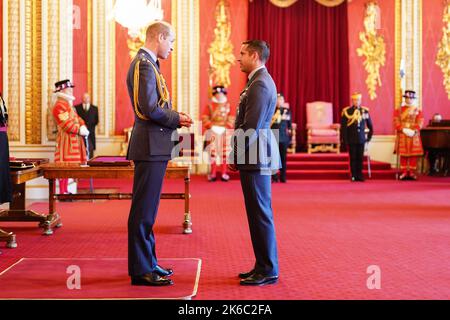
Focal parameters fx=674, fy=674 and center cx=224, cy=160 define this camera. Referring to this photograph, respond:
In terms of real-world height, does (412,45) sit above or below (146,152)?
above

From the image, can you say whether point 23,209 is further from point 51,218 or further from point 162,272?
point 162,272

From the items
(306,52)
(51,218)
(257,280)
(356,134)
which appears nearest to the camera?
(257,280)

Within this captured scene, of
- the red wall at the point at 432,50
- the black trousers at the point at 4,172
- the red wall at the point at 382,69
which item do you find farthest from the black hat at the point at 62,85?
the red wall at the point at 432,50

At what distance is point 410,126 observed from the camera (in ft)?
40.9

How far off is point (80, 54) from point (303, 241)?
896 cm

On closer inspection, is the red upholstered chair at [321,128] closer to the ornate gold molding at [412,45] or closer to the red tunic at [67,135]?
the ornate gold molding at [412,45]

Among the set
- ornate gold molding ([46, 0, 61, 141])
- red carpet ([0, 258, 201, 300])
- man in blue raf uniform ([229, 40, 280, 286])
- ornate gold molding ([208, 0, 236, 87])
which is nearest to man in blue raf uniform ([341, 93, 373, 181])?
ornate gold molding ([208, 0, 236, 87])

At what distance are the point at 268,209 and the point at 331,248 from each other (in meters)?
1.49

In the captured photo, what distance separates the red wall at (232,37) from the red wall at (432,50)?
12.7 feet

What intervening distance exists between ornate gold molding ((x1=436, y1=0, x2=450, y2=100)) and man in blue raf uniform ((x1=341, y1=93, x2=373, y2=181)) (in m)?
2.89

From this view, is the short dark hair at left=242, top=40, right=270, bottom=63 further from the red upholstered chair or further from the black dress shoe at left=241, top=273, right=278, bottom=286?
the red upholstered chair

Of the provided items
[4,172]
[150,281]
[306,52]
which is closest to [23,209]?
[4,172]

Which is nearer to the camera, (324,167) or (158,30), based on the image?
(158,30)
